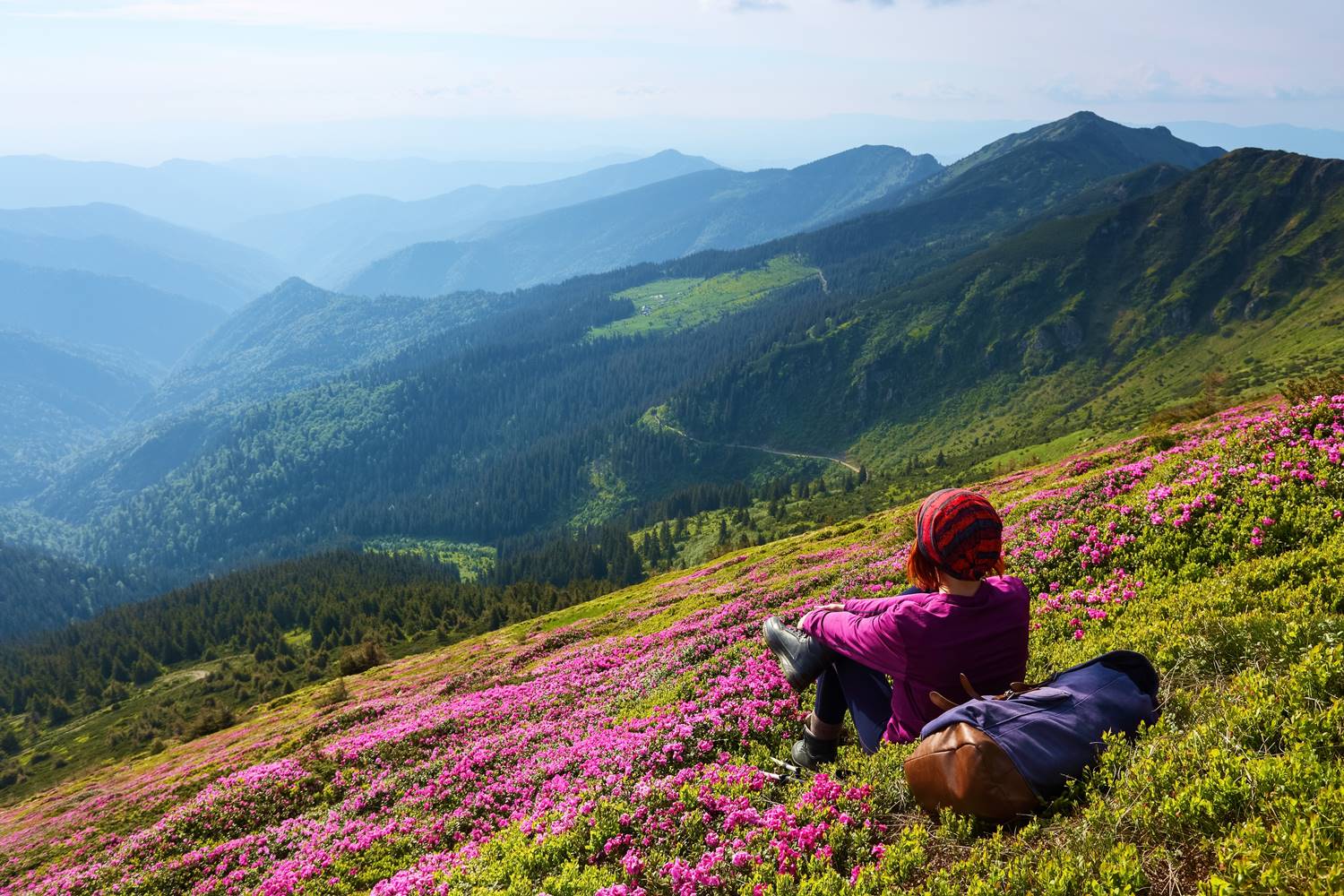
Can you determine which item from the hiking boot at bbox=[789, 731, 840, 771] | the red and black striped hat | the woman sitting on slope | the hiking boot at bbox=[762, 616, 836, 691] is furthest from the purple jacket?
the hiking boot at bbox=[789, 731, 840, 771]

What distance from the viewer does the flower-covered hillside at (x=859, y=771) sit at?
212 inches

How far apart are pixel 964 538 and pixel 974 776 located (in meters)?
2.31

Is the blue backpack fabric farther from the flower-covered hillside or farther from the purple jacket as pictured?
the purple jacket

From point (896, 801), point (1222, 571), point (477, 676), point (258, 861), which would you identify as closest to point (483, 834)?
point (258, 861)

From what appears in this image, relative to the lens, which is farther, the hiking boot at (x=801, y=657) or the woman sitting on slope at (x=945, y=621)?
the hiking boot at (x=801, y=657)

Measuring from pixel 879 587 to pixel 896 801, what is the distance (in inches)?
545

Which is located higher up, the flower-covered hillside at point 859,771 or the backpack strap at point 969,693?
the backpack strap at point 969,693

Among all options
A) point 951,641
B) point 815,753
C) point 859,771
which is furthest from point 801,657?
point 951,641

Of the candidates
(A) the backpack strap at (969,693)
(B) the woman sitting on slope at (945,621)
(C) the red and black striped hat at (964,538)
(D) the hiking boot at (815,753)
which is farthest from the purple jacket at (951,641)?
(D) the hiking boot at (815,753)

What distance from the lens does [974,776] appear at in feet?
20.1

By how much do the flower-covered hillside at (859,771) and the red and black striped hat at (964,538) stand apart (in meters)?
2.13

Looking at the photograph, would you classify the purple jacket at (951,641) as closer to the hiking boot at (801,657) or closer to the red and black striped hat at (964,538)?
the red and black striped hat at (964,538)

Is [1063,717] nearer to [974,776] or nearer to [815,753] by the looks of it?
[974,776]

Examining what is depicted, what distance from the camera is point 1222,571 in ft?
39.1
